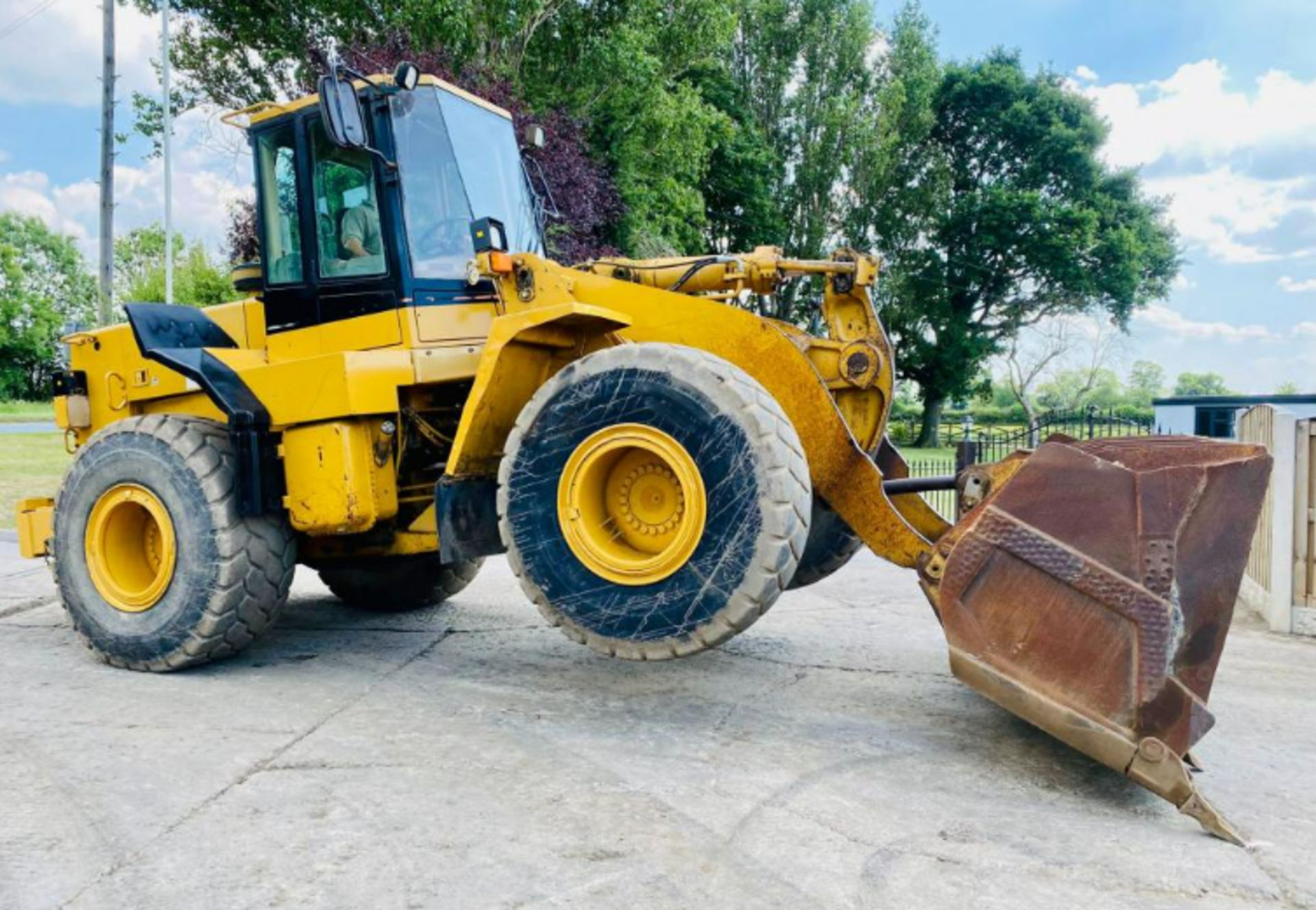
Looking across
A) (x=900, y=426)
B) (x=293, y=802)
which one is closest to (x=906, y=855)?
(x=293, y=802)

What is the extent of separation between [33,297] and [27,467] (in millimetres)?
56572

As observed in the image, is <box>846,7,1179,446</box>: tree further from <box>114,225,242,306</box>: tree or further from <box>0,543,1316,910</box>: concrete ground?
<box>0,543,1316,910</box>: concrete ground

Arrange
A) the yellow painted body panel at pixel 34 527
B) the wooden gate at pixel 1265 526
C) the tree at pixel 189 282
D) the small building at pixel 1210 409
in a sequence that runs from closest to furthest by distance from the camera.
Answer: the yellow painted body panel at pixel 34 527 < the wooden gate at pixel 1265 526 < the small building at pixel 1210 409 < the tree at pixel 189 282

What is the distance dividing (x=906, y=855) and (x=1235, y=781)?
1.48 m

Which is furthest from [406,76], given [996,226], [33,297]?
[33,297]

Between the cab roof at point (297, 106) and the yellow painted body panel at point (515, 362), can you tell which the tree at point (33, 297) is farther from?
the yellow painted body panel at point (515, 362)

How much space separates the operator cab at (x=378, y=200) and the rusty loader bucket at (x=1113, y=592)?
8.83ft

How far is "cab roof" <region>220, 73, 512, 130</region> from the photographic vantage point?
4.59 meters

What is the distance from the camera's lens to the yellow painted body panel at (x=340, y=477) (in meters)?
4.46

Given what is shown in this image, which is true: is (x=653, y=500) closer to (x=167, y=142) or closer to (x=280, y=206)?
(x=280, y=206)

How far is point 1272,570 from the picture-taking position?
658 cm

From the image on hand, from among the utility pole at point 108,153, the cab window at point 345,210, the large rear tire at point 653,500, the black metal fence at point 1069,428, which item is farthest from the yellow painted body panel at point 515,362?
the utility pole at point 108,153

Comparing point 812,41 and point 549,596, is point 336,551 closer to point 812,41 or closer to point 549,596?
point 549,596

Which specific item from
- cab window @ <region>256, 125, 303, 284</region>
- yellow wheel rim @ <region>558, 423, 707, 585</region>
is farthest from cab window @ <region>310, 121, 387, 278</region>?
yellow wheel rim @ <region>558, 423, 707, 585</region>
